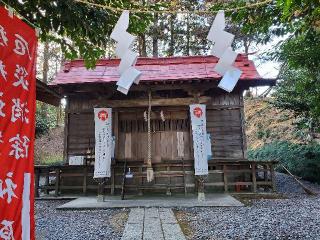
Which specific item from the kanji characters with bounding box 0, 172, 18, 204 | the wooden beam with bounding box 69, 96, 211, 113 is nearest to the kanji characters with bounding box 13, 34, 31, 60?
the kanji characters with bounding box 0, 172, 18, 204

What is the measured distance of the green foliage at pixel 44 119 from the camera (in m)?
17.4

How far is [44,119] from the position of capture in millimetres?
22375

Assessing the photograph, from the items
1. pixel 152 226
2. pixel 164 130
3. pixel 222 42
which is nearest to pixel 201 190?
pixel 164 130

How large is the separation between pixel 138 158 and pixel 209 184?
8.31 feet

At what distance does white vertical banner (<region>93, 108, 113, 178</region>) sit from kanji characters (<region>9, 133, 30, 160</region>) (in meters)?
6.52

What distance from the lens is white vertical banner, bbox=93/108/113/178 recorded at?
9.73 meters


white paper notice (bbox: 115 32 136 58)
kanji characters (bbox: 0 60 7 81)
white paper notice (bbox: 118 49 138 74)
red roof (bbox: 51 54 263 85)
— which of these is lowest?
kanji characters (bbox: 0 60 7 81)

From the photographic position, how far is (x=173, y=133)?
37.1ft

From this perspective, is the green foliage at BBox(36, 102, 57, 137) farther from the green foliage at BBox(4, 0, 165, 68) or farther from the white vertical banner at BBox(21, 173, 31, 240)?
the white vertical banner at BBox(21, 173, 31, 240)

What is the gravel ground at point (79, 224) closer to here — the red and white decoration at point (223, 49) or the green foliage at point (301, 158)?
the red and white decoration at point (223, 49)

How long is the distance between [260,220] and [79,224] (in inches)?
156

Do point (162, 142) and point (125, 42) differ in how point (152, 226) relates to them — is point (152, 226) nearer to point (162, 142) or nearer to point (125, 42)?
point (125, 42)

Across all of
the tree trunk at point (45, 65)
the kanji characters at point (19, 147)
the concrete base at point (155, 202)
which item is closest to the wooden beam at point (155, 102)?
the concrete base at point (155, 202)

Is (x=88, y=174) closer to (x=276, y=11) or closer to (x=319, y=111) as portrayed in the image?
(x=319, y=111)
